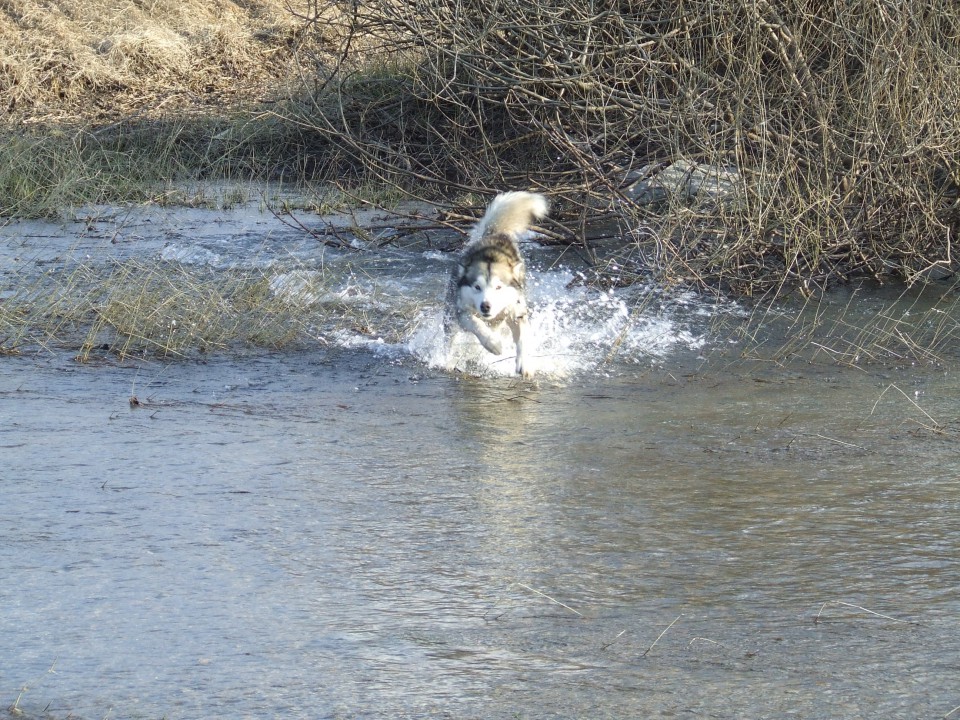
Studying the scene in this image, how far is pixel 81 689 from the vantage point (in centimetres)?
318

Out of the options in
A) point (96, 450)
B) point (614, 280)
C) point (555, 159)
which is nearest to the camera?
point (96, 450)

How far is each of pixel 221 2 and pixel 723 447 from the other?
15.8m

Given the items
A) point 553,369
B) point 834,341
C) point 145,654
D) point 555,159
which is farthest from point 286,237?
point 145,654

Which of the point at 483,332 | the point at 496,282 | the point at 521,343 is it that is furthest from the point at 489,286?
the point at 521,343

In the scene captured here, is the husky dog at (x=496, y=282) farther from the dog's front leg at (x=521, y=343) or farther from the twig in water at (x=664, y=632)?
the twig in water at (x=664, y=632)

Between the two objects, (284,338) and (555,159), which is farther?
(555,159)

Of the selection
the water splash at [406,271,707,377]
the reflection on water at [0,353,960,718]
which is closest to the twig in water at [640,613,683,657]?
the reflection on water at [0,353,960,718]

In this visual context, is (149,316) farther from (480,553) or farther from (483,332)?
(480,553)

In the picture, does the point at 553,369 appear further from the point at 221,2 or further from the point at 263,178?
the point at 221,2

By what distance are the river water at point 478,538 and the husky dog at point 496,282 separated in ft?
0.94

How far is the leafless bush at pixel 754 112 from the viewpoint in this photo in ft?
24.7

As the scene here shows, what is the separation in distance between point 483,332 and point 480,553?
3213 mm

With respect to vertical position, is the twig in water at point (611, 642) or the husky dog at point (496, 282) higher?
the husky dog at point (496, 282)

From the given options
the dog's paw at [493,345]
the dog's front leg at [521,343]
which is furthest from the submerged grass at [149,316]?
the dog's front leg at [521,343]
